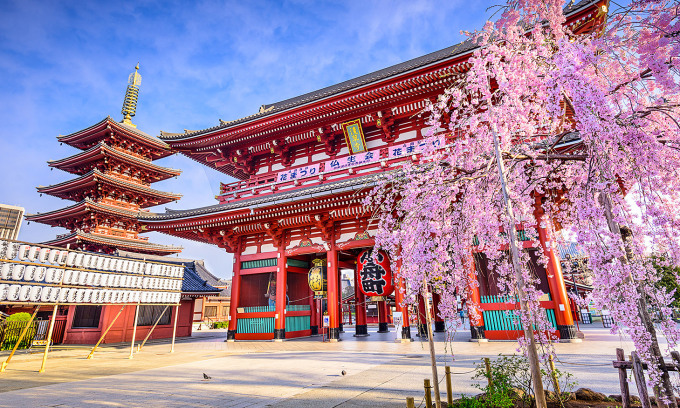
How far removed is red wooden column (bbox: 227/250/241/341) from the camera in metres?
14.0

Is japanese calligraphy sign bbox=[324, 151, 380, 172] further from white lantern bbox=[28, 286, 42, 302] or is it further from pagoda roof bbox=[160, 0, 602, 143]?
white lantern bbox=[28, 286, 42, 302]

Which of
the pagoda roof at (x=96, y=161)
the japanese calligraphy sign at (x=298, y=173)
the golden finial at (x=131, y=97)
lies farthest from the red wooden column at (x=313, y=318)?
the golden finial at (x=131, y=97)

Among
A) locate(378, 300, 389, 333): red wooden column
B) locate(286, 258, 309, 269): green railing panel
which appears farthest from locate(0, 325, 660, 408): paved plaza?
locate(378, 300, 389, 333): red wooden column

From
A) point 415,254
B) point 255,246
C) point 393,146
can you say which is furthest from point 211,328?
point 415,254

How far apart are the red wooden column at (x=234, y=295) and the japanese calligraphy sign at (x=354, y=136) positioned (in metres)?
7.29

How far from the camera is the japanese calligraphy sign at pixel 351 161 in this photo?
41.1 feet

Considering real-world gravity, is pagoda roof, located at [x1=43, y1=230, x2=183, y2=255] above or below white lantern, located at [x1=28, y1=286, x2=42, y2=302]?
above

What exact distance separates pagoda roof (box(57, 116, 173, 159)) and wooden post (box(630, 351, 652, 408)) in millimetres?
23771

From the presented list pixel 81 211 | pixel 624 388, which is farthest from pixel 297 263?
pixel 81 211

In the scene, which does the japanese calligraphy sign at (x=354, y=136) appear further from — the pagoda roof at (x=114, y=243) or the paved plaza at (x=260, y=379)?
the pagoda roof at (x=114, y=243)

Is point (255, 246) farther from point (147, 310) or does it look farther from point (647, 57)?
point (647, 57)

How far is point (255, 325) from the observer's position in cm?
1381

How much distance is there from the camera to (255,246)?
48.6 feet

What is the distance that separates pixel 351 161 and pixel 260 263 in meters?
6.22
